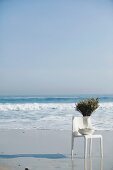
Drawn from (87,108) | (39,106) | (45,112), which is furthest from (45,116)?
(87,108)

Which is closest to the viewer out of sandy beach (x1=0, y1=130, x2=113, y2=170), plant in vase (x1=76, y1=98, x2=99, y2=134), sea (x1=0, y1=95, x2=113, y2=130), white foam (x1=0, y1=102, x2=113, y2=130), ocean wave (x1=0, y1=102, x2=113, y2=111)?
sandy beach (x1=0, y1=130, x2=113, y2=170)

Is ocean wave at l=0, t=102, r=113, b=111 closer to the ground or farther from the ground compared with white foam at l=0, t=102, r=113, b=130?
farther from the ground

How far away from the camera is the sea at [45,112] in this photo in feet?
21.9

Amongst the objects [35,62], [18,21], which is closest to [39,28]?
[18,21]

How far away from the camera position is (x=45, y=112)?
883cm

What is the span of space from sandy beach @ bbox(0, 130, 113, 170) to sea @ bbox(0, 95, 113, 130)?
3.31 feet

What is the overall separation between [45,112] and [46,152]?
4811 mm

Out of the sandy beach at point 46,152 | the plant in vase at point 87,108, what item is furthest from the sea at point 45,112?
the plant in vase at point 87,108

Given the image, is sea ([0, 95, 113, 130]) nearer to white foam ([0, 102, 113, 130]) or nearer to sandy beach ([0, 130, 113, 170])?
white foam ([0, 102, 113, 130])

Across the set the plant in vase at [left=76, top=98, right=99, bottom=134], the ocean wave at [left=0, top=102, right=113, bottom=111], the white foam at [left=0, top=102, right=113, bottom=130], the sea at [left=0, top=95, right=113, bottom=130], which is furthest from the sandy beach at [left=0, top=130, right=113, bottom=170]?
the ocean wave at [left=0, top=102, right=113, bottom=111]

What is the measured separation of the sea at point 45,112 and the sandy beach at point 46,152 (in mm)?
1008

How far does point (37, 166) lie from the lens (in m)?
3.28

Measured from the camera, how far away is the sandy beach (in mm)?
3320

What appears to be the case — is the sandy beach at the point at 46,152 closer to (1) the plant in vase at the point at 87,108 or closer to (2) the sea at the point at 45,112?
(1) the plant in vase at the point at 87,108
